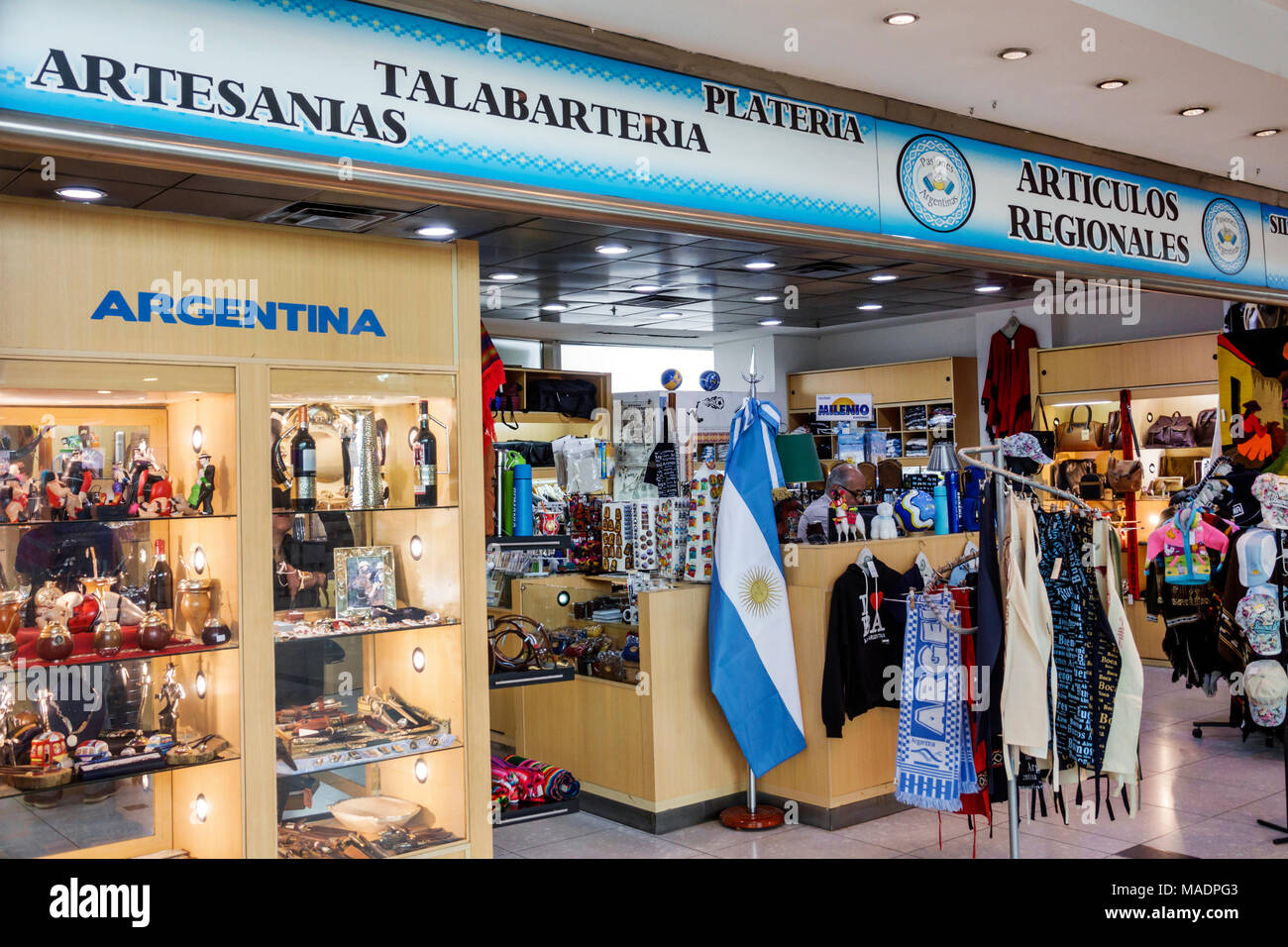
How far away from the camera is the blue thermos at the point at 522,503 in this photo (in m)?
3.76

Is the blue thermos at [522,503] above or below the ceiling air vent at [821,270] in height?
below

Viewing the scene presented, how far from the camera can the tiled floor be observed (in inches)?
178

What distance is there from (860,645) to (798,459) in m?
0.92

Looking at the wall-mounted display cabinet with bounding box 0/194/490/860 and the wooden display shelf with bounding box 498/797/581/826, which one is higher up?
Answer: the wall-mounted display cabinet with bounding box 0/194/490/860

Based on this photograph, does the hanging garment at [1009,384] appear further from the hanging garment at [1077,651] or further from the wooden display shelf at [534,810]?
the wooden display shelf at [534,810]

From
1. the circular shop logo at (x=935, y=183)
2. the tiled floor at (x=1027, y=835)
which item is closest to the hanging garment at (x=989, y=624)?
the tiled floor at (x=1027, y=835)

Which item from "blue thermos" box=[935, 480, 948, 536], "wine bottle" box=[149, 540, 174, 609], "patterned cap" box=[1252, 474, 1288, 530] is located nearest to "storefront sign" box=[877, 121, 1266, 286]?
"patterned cap" box=[1252, 474, 1288, 530]

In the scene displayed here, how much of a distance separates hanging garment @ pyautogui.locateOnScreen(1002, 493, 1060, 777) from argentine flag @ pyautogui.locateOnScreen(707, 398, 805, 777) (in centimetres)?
135

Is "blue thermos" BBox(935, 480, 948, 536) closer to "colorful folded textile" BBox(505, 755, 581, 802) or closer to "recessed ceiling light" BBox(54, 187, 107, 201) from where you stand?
"colorful folded textile" BBox(505, 755, 581, 802)

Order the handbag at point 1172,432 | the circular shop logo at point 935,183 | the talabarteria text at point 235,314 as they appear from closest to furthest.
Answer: the talabarteria text at point 235,314
the circular shop logo at point 935,183
the handbag at point 1172,432

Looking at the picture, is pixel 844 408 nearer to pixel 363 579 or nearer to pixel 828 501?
pixel 828 501

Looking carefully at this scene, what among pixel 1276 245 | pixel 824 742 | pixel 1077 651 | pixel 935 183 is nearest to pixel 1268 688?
pixel 1077 651
